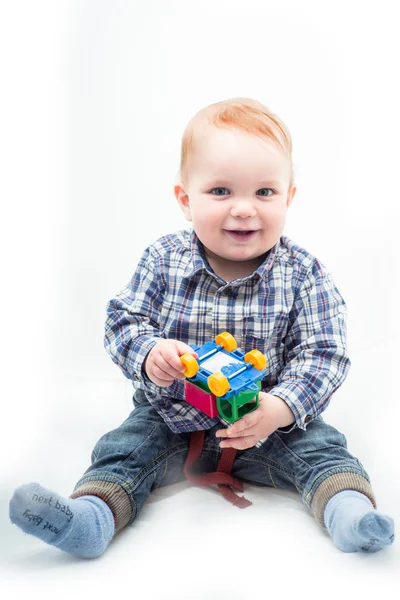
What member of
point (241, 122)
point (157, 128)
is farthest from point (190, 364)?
point (157, 128)

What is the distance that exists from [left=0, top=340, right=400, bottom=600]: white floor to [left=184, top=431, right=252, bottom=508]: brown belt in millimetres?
15

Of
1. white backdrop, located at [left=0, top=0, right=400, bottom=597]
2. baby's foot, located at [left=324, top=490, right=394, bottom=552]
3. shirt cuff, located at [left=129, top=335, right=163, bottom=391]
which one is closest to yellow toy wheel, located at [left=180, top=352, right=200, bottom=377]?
shirt cuff, located at [left=129, top=335, right=163, bottom=391]

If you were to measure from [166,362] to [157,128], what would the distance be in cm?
85

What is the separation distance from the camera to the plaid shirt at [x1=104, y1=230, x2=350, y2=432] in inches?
46.6

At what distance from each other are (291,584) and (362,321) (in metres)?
0.81

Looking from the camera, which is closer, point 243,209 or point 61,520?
point 61,520

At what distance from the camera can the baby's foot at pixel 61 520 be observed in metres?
0.96

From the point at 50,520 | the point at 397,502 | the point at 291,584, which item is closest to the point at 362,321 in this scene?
the point at 397,502

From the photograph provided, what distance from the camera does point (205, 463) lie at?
1234 millimetres

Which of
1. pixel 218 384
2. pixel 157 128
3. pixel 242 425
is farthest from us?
pixel 157 128

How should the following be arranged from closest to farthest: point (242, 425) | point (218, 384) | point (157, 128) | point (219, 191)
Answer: point (218, 384) → point (242, 425) → point (219, 191) → point (157, 128)

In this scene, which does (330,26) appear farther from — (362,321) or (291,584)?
(291,584)

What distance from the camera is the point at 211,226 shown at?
117 cm

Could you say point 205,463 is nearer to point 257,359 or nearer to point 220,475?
point 220,475
